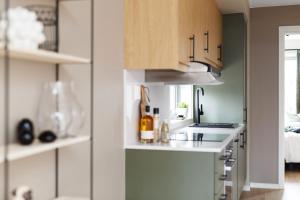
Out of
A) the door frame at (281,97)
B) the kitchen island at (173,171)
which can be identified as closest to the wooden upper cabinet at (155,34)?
the kitchen island at (173,171)

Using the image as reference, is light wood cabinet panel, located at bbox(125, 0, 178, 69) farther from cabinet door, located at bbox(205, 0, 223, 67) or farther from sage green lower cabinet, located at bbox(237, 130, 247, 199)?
sage green lower cabinet, located at bbox(237, 130, 247, 199)

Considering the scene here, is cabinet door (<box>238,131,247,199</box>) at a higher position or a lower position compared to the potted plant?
lower

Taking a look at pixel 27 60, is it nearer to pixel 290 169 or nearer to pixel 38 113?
pixel 38 113

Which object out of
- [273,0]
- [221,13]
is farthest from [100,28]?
A: [273,0]

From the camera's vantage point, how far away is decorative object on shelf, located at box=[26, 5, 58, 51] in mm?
1635

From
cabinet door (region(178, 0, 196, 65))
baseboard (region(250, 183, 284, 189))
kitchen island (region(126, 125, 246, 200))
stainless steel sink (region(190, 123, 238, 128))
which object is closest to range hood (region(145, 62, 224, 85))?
cabinet door (region(178, 0, 196, 65))

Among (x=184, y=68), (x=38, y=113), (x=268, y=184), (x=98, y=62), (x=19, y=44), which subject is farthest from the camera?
(x=268, y=184)

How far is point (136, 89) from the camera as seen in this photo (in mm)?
2838

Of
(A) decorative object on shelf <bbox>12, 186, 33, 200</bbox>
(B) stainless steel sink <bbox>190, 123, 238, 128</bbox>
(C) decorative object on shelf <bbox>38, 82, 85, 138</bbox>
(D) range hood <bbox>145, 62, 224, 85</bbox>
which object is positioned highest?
(D) range hood <bbox>145, 62, 224, 85</bbox>

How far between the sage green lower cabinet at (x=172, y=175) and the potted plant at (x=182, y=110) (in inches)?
79.2

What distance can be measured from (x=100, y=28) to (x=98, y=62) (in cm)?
19

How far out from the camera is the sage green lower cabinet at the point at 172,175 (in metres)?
2.52

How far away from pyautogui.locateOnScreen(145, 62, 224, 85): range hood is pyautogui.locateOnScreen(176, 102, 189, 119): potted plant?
3.98 feet

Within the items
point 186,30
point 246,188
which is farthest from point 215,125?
point 186,30
